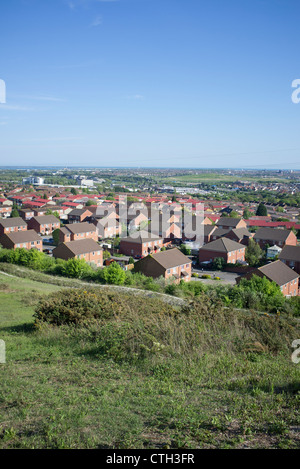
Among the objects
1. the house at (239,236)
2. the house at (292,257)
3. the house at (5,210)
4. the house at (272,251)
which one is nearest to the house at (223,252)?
A: the house at (272,251)

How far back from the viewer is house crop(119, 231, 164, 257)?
3300 centimetres

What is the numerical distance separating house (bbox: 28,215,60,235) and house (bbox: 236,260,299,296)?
2804 cm

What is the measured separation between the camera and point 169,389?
14.3 feet

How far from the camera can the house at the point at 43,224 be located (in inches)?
1689

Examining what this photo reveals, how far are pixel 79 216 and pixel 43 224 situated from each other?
8.21 m

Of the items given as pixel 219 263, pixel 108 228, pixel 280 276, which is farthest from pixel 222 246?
pixel 108 228

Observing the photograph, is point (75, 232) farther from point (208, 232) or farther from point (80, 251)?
point (208, 232)

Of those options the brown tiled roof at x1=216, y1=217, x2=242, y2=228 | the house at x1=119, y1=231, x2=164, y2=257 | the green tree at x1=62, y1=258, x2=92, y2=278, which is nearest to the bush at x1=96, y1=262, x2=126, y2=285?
the green tree at x1=62, y1=258, x2=92, y2=278

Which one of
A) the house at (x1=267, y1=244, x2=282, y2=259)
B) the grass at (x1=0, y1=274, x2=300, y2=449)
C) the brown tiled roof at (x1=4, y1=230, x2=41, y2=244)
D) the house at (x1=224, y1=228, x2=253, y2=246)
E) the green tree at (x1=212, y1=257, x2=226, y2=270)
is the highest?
the grass at (x1=0, y1=274, x2=300, y2=449)

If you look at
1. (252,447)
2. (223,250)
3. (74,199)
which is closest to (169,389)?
(252,447)

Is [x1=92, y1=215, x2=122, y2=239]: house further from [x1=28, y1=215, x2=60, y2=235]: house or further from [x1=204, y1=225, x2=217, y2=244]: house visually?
[x1=204, y1=225, x2=217, y2=244]: house

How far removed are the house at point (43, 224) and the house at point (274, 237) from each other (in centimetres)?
2557

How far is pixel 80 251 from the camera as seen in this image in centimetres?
2750

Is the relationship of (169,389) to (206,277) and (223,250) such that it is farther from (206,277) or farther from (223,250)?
(223,250)
